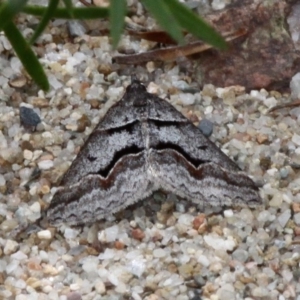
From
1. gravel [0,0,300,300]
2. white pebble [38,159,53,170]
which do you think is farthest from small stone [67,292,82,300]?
white pebble [38,159,53,170]

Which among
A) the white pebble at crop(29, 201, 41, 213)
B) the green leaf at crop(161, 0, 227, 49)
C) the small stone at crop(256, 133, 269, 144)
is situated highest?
the green leaf at crop(161, 0, 227, 49)

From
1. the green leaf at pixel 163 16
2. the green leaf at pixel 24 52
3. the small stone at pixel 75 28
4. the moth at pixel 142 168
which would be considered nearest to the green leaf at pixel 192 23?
the green leaf at pixel 163 16

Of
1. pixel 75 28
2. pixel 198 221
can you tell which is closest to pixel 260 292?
pixel 198 221

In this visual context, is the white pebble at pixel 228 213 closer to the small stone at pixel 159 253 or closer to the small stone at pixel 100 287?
the small stone at pixel 159 253

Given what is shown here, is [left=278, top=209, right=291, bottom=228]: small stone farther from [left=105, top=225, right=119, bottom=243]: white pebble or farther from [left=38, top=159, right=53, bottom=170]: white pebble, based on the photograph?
[left=38, top=159, right=53, bottom=170]: white pebble

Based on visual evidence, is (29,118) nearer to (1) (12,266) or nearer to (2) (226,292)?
(1) (12,266)

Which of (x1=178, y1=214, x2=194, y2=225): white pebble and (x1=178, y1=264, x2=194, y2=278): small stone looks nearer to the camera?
(x1=178, y1=264, x2=194, y2=278): small stone
